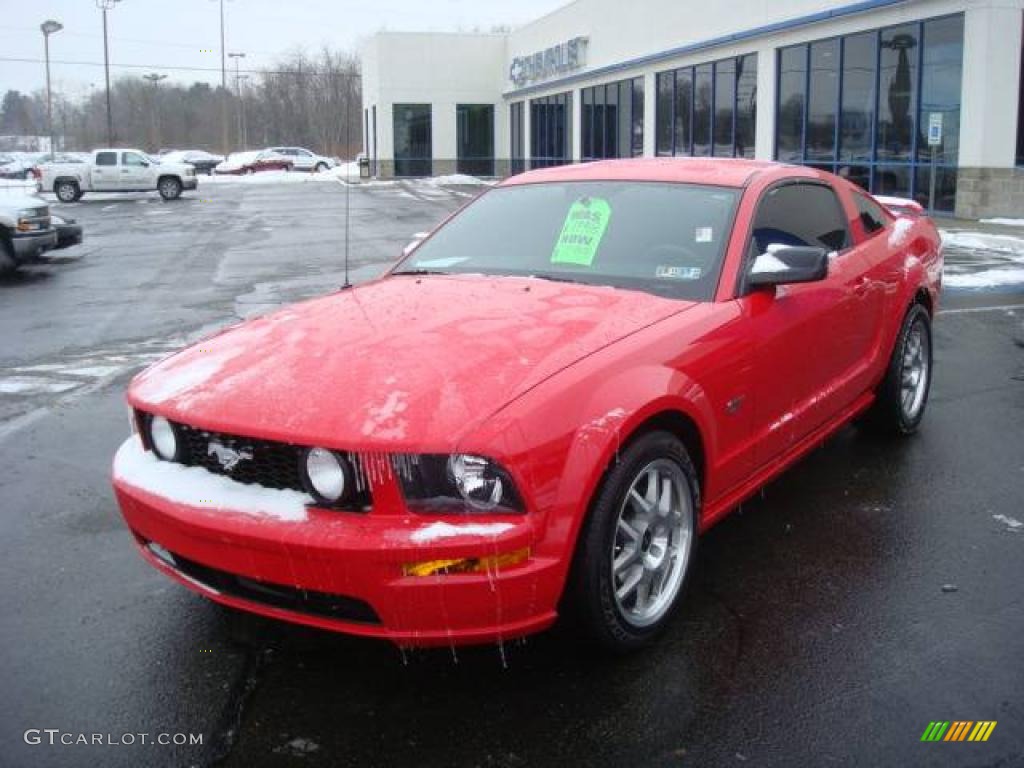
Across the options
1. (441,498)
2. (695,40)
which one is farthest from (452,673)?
(695,40)

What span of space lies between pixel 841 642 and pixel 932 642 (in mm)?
298

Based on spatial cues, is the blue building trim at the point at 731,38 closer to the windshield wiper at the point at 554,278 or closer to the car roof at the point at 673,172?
the car roof at the point at 673,172

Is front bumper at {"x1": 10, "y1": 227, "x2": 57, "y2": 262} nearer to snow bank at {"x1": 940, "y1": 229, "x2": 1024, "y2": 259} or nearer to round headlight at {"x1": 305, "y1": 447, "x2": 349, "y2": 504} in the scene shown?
snow bank at {"x1": 940, "y1": 229, "x2": 1024, "y2": 259}

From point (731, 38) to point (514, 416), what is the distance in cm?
2433

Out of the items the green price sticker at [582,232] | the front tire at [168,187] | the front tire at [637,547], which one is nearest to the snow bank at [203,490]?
the front tire at [637,547]

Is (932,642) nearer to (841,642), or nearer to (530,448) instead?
(841,642)

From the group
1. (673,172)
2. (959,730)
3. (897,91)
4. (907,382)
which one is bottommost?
(959,730)

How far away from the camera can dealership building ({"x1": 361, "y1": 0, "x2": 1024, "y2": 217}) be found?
1828 cm

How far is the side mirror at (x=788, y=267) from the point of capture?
3.89m

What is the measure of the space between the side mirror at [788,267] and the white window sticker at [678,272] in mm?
212

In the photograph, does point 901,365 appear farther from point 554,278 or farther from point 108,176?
point 108,176

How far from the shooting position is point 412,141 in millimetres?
46531

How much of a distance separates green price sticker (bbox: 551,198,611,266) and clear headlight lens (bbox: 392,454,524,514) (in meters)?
1.58

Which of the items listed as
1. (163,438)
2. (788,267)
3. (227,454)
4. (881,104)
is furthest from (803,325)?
(881,104)
